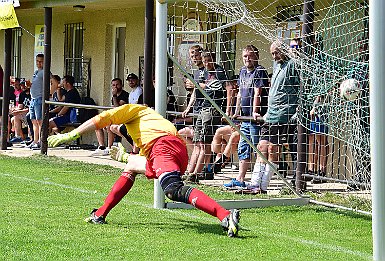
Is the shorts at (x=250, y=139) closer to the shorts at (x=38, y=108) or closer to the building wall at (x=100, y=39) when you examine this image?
the building wall at (x=100, y=39)

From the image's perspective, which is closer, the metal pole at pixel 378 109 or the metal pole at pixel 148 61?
the metal pole at pixel 378 109

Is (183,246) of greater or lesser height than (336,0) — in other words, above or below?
below

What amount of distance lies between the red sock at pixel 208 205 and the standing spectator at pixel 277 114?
337cm

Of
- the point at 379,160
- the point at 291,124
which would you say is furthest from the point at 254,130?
the point at 379,160

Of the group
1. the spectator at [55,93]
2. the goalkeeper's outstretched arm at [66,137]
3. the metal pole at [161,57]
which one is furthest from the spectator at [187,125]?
the spectator at [55,93]

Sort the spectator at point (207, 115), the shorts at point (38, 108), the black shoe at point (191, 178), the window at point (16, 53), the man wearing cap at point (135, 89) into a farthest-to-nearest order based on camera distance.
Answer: the window at point (16, 53)
the shorts at point (38, 108)
the man wearing cap at point (135, 89)
the spectator at point (207, 115)
the black shoe at point (191, 178)

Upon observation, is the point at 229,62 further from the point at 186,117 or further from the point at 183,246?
the point at 183,246

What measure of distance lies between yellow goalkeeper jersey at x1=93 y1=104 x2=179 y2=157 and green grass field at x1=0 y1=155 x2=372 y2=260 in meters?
0.88

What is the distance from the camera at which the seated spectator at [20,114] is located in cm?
2081

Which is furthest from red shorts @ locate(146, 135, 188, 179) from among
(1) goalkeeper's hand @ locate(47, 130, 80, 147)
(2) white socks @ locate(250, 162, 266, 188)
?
(2) white socks @ locate(250, 162, 266, 188)

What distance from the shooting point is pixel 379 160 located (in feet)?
21.8

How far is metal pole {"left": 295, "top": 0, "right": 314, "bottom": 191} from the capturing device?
11.2 meters

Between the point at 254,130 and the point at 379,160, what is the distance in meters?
5.72

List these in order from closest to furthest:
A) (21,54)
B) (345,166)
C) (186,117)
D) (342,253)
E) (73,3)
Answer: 1. (342,253)
2. (345,166)
3. (186,117)
4. (73,3)
5. (21,54)
